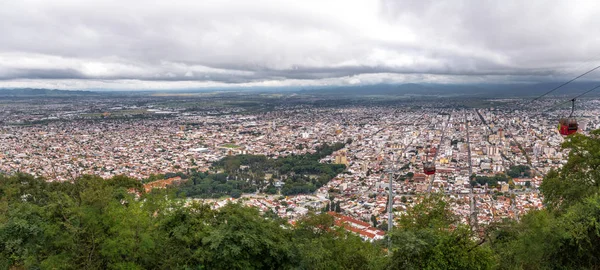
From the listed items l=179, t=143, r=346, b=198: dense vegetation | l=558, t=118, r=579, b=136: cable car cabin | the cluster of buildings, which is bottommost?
l=179, t=143, r=346, b=198: dense vegetation

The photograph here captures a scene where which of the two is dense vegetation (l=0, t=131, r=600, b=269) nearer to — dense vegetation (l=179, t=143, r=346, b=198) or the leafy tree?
the leafy tree

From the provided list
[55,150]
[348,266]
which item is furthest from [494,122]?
[55,150]

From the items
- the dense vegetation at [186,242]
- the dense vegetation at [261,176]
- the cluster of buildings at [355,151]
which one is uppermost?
the dense vegetation at [186,242]

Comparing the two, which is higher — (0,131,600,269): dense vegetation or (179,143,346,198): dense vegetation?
(0,131,600,269): dense vegetation

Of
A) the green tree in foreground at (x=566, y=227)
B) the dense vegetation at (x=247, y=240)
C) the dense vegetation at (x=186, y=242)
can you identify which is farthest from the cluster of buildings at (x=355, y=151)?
the dense vegetation at (x=186, y=242)

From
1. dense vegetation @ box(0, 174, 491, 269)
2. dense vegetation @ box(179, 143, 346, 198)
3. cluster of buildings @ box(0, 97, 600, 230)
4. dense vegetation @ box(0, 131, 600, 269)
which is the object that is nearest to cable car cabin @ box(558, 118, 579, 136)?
dense vegetation @ box(0, 131, 600, 269)

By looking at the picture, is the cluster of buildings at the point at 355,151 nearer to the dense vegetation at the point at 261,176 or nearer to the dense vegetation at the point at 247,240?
the dense vegetation at the point at 261,176
